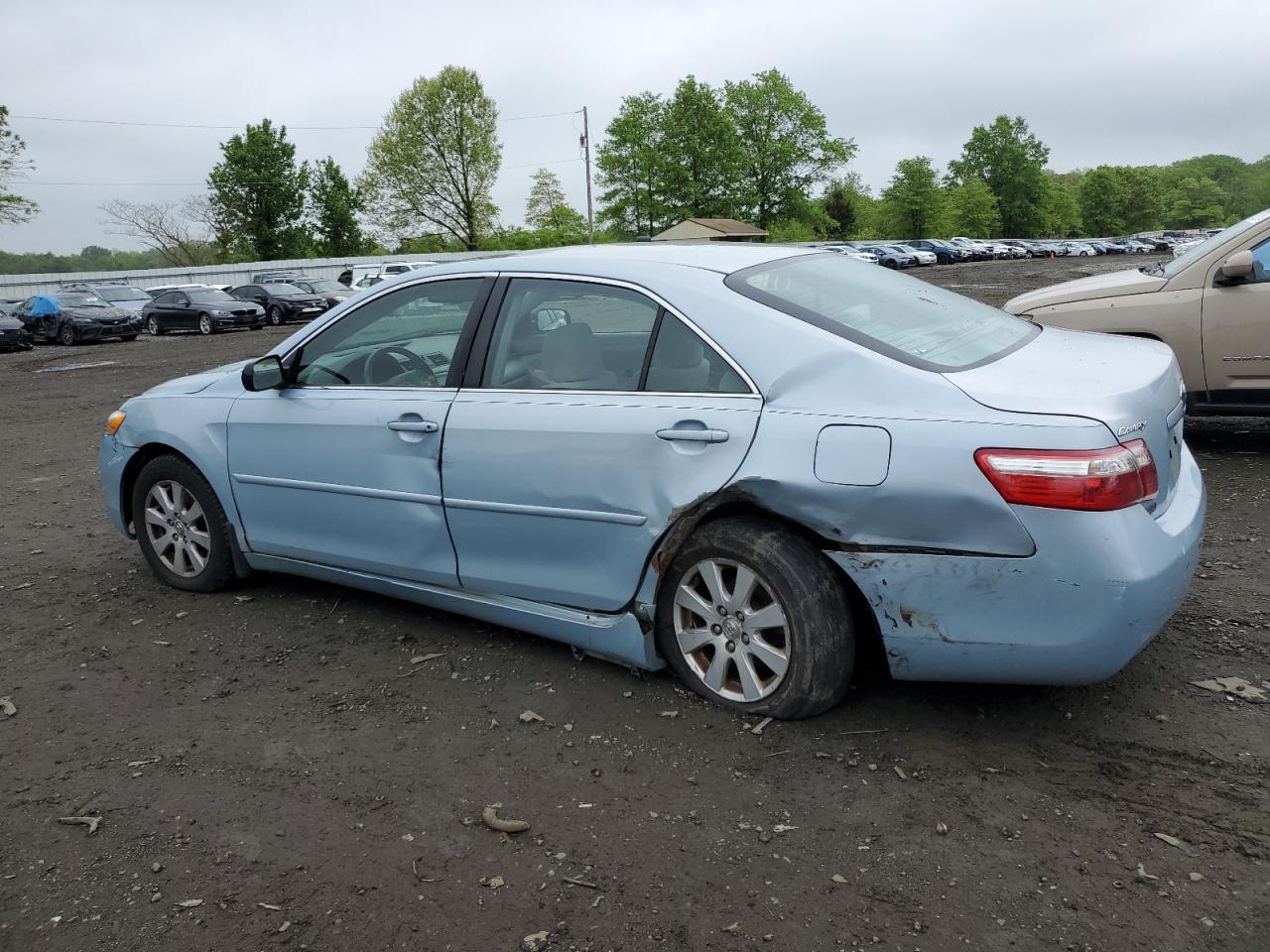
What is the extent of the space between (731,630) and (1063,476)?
115 centimetres

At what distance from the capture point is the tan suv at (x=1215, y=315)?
657cm

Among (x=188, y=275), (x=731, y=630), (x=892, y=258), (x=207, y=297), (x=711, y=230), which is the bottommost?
(x=731, y=630)

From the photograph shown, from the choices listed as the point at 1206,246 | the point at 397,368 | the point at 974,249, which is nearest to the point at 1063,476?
the point at 397,368

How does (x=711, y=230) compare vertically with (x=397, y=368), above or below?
above

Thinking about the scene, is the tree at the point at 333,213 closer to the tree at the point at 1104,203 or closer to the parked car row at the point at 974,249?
the parked car row at the point at 974,249

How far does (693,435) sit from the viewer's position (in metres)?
3.37

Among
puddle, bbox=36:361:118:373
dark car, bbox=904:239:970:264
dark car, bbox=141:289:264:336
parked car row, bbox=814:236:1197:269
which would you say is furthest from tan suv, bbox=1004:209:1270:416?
dark car, bbox=904:239:970:264

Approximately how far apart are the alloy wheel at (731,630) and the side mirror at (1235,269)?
495 centimetres

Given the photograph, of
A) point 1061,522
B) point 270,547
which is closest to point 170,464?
point 270,547

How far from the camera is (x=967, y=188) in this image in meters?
104

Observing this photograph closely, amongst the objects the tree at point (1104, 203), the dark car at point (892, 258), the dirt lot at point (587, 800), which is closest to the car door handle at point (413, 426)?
the dirt lot at point (587, 800)

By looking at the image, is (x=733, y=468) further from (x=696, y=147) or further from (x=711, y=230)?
(x=696, y=147)

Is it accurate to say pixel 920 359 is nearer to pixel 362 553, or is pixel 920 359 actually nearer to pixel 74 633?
pixel 362 553

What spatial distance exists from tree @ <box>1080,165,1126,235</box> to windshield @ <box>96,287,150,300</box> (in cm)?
12071
